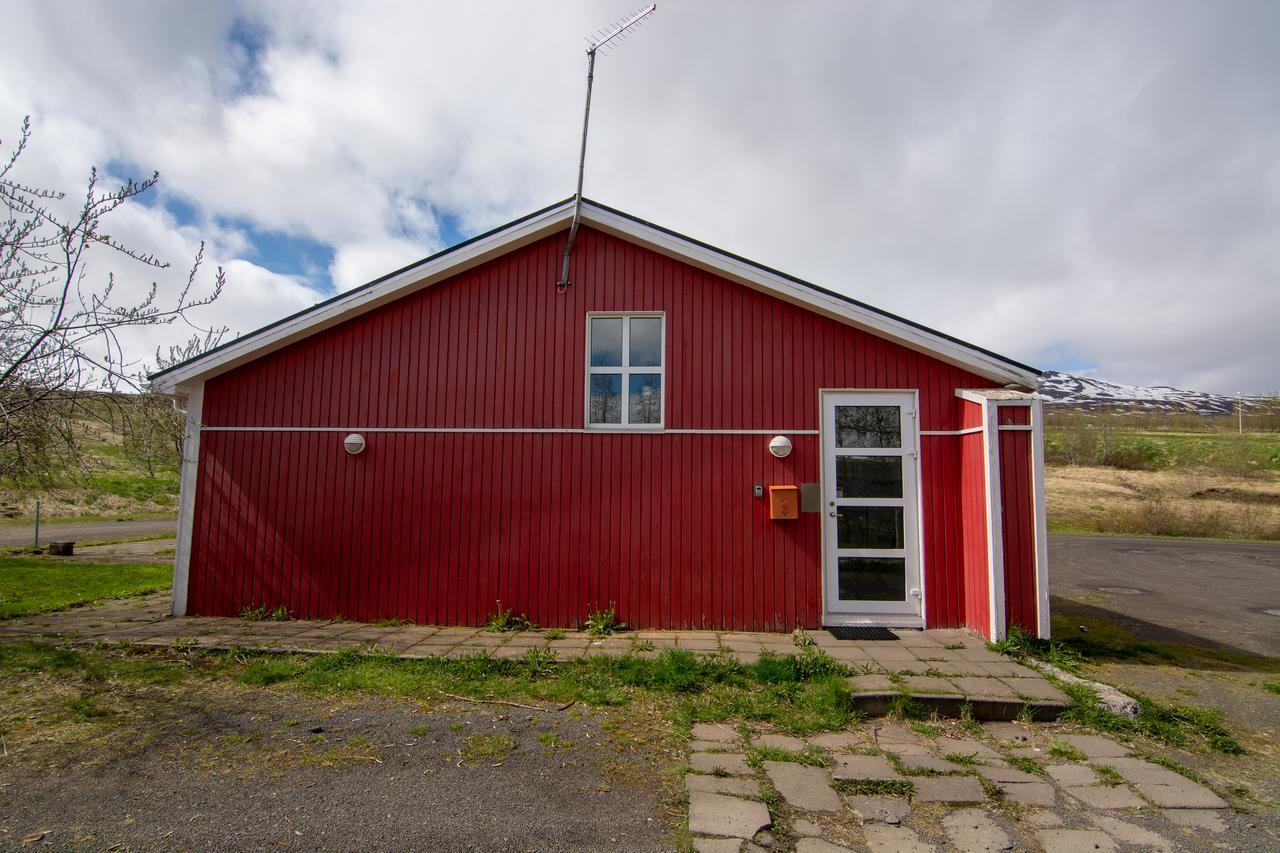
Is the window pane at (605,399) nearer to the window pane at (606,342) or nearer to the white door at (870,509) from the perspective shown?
the window pane at (606,342)

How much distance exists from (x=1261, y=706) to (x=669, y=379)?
5.47 meters

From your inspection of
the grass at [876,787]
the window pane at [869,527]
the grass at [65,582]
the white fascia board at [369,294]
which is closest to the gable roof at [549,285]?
the white fascia board at [369,294]

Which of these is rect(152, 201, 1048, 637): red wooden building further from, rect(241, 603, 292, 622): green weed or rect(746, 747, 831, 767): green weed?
rect(746, 747, 831, 767): green weed

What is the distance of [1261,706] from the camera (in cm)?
482

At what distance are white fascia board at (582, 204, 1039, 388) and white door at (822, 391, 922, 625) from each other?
611mm

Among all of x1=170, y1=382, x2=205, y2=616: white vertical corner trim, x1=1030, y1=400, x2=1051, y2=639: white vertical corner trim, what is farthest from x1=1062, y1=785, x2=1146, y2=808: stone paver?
x1=170, y1=382, x2=205, y2=616: white vertical corner trim

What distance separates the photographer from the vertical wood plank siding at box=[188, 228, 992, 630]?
669 centimetres

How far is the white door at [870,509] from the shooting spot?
6.67 metres

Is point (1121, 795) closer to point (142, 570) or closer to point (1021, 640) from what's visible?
point (1021, 640)

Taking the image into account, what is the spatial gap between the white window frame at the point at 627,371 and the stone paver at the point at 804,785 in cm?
381

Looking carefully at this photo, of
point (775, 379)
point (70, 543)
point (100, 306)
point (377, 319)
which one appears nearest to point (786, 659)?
point (775, 379)

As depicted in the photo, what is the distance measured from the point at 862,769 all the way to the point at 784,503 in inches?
125

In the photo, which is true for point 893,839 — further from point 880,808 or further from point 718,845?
point 718,845

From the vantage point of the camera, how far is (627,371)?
704 cm
